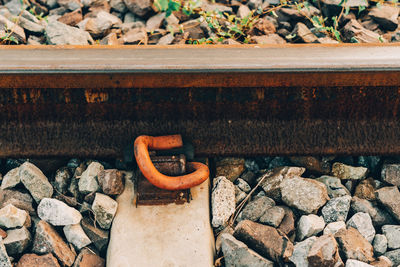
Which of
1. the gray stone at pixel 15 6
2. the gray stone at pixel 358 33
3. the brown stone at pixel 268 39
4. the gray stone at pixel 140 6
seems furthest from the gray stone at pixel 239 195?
the gray stone at pixel 15 6

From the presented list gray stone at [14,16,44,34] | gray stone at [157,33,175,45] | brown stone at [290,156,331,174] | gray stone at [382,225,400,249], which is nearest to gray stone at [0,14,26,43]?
gray stone at [14,16,44,34]

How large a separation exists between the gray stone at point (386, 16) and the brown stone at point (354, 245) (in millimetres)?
1902

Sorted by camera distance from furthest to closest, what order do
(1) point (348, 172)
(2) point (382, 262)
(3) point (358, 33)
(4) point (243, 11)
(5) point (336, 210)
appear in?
1. (4) point (243, 11)
2. (3) point (358, 33)
3. (1) point (348, 172)
4. (5) point (336, 210)
5. (2) point (382, 262)

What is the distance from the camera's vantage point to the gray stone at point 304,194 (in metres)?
2.63

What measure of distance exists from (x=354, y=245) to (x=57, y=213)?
1.69m

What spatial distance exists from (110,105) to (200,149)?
0.64 m

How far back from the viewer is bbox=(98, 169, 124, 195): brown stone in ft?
8.71

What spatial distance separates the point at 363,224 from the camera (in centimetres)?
257

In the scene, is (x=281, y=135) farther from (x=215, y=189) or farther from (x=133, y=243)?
(x=133, y=243)

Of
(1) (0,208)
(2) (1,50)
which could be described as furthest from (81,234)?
(2) (1,50)

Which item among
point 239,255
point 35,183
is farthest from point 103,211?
point 239,255

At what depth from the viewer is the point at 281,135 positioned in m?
2.82

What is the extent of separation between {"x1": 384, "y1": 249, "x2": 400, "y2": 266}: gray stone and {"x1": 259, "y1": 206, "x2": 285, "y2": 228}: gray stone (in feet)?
2.03

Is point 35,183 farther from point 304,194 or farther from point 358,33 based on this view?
point 358,33
